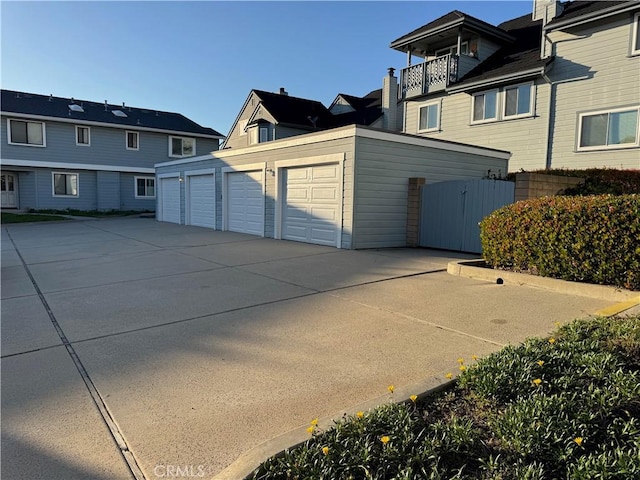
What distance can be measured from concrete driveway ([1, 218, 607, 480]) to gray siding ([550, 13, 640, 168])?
9761 mm

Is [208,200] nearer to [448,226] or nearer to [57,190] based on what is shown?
[448,226]

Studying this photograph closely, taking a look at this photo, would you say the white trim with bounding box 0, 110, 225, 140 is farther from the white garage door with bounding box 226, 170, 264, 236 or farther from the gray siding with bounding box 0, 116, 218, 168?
the white garage door with bounding box 226, 170, 264, 236

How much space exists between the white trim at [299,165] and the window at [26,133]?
19.0m

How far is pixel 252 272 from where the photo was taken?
7926mm

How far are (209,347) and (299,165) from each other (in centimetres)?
889

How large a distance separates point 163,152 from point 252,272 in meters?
24.4

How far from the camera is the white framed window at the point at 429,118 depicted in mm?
19094

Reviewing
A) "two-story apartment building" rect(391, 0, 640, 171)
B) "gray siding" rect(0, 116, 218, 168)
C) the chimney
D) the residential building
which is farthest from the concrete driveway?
"gray siding" rect(0, 116, 218, 168)

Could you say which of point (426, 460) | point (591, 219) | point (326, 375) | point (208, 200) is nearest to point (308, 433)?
point (426, 460)

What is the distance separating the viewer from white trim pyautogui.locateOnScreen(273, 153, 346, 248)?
10.9m

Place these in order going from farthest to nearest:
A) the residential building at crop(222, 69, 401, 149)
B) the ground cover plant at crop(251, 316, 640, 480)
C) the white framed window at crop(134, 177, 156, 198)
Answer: the white framed window at crop(134, 177, 156, 198)
the residential building at crop(222, 69, 401, 149)
the ground cover plant at crop(251, 316, 640, 480)

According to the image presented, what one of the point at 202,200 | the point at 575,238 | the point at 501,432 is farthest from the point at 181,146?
the point at 501,432

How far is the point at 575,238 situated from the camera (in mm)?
6102

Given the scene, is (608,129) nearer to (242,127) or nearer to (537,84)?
(537,84)
